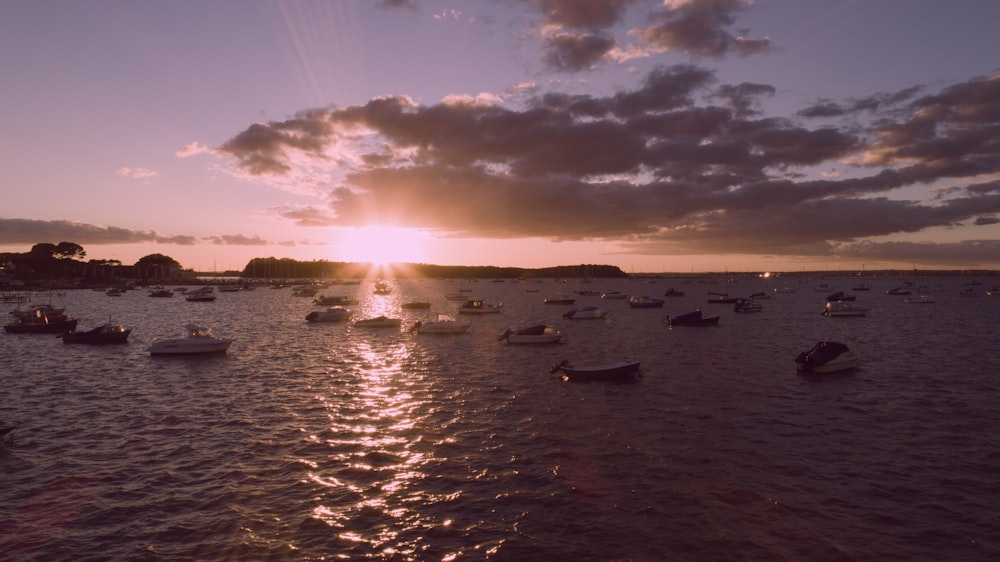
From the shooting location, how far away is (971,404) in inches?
1372

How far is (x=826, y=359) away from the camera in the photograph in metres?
45.0

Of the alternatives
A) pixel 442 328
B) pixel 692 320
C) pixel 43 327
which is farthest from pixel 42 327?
pixel 692 320

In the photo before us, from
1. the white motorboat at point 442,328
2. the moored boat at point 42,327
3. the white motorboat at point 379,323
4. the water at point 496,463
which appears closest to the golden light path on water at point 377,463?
the water at point 496,463

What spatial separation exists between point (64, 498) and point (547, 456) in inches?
711

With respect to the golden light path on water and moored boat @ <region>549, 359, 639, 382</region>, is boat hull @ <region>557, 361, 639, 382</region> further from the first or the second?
the golden light path on water

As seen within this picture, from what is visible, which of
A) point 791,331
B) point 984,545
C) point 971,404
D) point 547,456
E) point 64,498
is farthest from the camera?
point 791,331

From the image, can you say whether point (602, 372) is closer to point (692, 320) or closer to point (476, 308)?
point (692, 320)

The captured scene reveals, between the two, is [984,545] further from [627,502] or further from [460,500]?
[460,500]

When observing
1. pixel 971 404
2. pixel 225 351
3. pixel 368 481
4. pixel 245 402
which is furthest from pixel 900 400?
pixel 225 351

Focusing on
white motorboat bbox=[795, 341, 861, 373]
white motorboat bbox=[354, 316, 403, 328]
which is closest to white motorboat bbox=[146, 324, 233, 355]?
white motorboat bbox=[354, 316, 403, 328]

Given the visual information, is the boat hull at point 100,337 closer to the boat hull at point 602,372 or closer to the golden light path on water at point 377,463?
the golden light path on water at point 377,463

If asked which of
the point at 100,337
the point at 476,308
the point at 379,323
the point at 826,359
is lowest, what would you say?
the point at 379,323

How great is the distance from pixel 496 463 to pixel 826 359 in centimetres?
3412

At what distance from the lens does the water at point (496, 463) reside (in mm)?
16594
